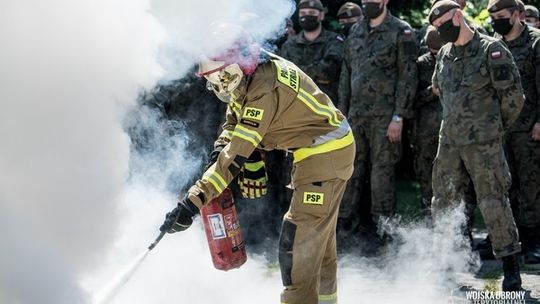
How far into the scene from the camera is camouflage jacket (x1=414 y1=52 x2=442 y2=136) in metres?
8.72

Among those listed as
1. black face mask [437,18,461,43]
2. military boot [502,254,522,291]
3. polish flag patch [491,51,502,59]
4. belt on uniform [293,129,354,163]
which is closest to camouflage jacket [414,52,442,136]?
black face mask [437,18,461,43]

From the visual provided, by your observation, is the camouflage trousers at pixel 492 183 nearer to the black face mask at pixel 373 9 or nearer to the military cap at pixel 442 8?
the military cap at pixel 442 8

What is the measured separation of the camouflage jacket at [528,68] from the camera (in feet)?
26.2

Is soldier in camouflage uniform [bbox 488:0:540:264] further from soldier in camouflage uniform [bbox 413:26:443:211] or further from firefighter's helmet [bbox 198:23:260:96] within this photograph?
firefighter's helmet [bbox 198:23:260:96]

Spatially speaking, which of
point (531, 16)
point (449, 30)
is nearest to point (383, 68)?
point (449, 30)

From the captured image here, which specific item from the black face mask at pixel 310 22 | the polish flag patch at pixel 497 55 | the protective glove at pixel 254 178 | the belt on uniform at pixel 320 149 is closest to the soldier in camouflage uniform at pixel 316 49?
the black face mask at pixel 310 22

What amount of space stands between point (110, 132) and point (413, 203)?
5.82 meters

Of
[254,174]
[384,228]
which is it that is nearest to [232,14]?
[254,174]

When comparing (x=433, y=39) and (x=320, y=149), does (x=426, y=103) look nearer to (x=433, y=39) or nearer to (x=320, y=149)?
(x=433, y=39)

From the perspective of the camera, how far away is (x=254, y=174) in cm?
613

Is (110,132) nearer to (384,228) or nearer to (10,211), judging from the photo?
(10,211)

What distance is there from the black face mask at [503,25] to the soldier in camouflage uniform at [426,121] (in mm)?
591

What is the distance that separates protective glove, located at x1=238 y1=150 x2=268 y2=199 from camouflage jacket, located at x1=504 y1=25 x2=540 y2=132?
3005 millimetres

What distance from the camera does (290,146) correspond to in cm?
579
